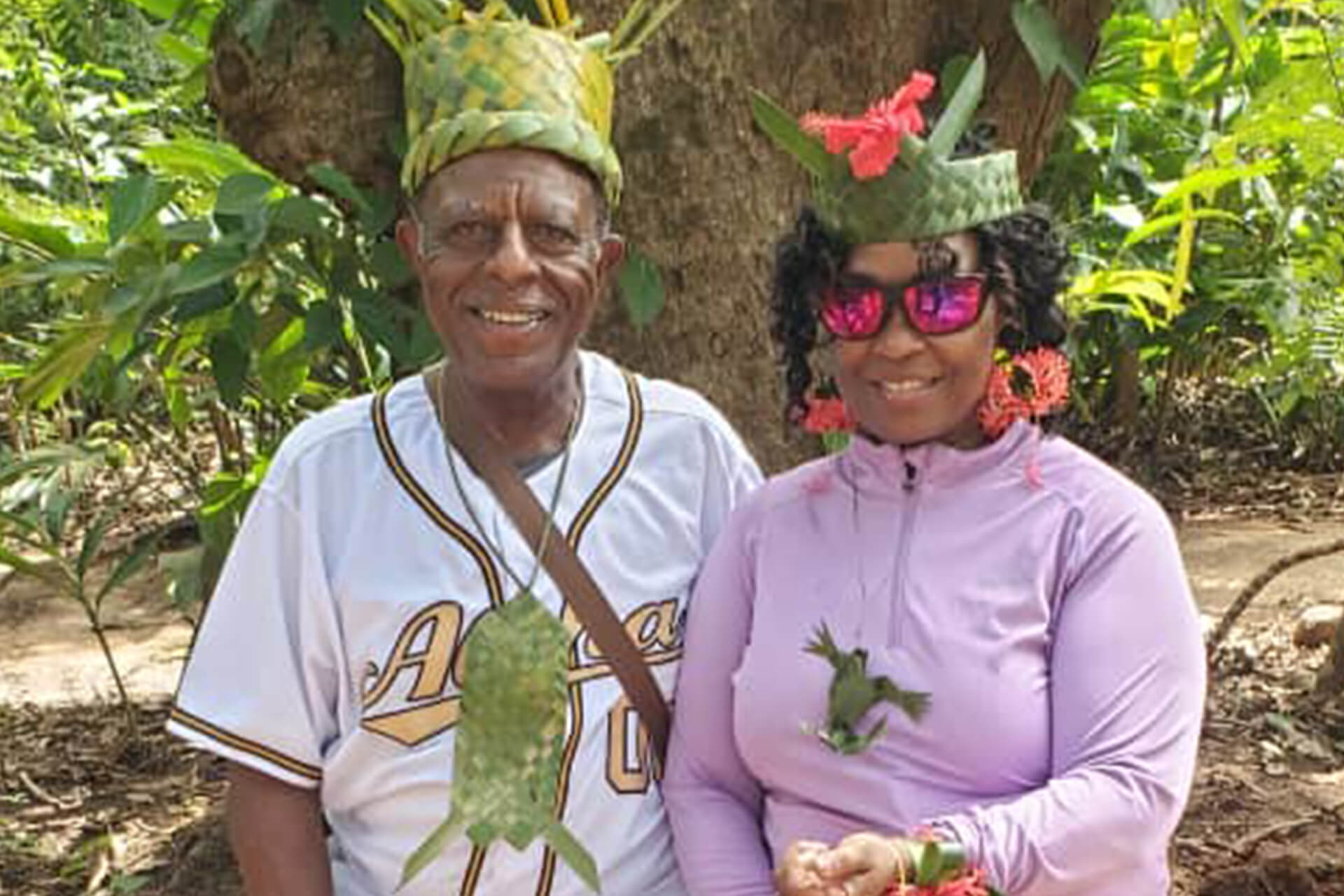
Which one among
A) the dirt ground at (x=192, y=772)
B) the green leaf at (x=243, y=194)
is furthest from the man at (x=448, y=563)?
the dirt ground at (x=192, y=772)

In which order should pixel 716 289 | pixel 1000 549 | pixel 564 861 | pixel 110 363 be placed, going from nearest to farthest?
Result: pixel 1000 549 < pixel 564 861 < pixel 716 289 < pixel 110 363

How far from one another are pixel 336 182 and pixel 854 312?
1385mm

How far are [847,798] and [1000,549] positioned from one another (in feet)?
1.06

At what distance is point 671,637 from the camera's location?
92.9 inches

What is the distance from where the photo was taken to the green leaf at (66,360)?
356 cm

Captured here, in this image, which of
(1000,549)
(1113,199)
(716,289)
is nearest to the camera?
(1000,549)

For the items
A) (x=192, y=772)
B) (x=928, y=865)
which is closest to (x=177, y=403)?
(x=192, y=772)

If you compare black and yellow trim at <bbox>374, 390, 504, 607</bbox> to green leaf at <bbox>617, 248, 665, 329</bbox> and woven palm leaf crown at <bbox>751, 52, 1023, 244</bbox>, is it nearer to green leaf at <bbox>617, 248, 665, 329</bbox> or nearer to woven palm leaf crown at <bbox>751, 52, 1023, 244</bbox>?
woven palm leaf crown at <bbox>751, 52, 1023, 244</bbox>

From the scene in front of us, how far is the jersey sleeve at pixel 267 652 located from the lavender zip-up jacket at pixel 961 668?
0.44 m

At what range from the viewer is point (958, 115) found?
7.22 ft

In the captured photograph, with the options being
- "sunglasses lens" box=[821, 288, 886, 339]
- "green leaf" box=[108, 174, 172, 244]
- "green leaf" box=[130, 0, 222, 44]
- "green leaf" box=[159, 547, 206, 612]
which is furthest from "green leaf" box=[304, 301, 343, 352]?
"sunglasses lens" box=[821, 288, 886, 339]

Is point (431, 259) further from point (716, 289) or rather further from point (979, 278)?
point (716, 289)

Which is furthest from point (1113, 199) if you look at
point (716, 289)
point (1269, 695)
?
point (716, 289)

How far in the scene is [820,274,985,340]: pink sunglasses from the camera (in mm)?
2133
